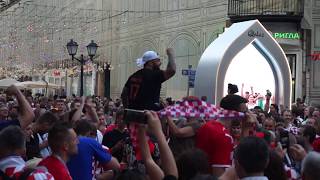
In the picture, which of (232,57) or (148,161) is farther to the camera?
(232,57)

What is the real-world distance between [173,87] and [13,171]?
2835 centimetres

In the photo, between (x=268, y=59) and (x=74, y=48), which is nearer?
(x=268, y=59)

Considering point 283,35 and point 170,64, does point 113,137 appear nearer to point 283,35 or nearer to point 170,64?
point 170,64

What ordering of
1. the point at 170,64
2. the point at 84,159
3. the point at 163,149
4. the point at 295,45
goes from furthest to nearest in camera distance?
the point at 295,45 → the point at 170,64 → the point at 84,159 → the point at 163,149

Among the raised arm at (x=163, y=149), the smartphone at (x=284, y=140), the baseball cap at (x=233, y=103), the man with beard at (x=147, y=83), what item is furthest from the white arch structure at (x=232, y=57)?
the raised arm at (x=163, y=149)

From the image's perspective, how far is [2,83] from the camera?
115ft

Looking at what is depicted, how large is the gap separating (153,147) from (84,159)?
1280 mm

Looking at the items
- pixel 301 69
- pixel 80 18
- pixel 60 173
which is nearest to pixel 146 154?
pixel 60 173

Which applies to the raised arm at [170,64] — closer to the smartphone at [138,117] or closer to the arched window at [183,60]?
the smartphone at [138,117]

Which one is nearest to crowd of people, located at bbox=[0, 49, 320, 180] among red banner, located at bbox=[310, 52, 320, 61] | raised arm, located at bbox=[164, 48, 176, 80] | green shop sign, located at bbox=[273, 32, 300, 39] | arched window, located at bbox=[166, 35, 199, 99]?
raised arm, located at bbox=[164, 48, 176, 80]

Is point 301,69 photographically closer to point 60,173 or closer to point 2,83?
point 2,83

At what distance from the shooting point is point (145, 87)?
7.20 meters

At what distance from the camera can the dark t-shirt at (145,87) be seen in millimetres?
7172

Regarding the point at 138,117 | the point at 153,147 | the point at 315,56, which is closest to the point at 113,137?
the point at 153,147
